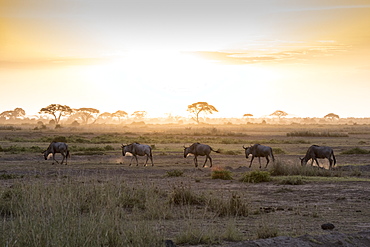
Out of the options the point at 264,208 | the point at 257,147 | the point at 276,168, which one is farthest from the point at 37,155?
the point at 264,208

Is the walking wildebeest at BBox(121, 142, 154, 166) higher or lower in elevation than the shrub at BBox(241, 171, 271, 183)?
higher

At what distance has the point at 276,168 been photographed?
73.6 feet

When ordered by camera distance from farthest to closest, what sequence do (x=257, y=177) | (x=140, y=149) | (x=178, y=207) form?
(x=140, y=149)
(x=257, y=177)
(x=178, y=207)

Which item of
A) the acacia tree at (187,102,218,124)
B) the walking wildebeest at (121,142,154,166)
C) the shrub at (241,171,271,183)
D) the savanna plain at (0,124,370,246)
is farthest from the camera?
the acacia tree at (187,102,218,124)

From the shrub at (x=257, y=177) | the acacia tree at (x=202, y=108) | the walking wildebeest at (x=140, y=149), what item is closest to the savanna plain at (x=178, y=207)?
the shrub at (x=257, y=177)

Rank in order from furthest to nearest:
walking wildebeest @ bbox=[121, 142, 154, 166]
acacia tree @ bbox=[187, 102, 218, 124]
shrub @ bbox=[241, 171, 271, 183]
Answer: acacia tree @ bbox=[187, 102, 218, 124] < walking wildebeest @ bbox=[121, 142, 154, 166] < shrub @ bbox=[241, 171, 271, 183]

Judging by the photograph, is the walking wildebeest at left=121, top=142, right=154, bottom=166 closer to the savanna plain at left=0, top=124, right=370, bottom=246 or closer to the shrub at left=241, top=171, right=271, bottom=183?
the savanna plain at left=0, top=124, right=370, bottom=246

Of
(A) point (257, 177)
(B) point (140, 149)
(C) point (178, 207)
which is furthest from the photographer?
(B) point (140, 149)

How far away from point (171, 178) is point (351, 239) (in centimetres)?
1278

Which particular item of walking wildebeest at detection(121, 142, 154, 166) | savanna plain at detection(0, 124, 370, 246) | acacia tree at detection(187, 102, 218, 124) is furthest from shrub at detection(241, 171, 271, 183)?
acacia tree at detection(187, 102, 218, 124)

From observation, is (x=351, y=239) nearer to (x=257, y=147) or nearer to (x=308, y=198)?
(x=308, y=198)

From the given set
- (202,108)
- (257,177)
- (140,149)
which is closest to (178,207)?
(257,177)

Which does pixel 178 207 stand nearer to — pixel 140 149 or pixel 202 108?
pixel 140 149

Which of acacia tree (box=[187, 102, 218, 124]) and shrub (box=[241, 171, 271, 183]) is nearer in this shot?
shrub (box=[241, 171, 271, 183])
